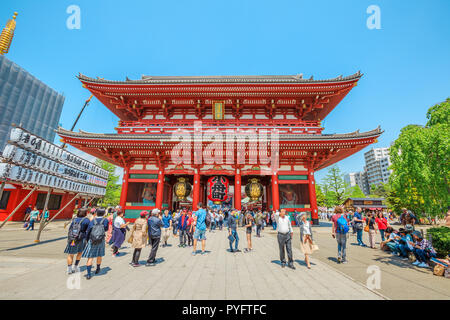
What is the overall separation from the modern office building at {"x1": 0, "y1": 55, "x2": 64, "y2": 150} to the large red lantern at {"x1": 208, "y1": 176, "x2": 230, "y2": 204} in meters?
45.4

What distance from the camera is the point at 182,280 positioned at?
417 centimetres

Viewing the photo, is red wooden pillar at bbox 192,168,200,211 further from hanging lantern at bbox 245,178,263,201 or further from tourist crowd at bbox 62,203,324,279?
tourist crowd at bbox 62,203,324,279

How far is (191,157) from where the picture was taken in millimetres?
15000

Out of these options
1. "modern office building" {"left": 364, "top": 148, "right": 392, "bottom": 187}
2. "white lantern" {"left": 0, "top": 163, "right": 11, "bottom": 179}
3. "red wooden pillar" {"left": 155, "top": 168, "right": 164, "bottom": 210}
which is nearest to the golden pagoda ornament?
"red wooden pillar" {"left": 155, "top": 168, "right": 164, "bottom": 210}

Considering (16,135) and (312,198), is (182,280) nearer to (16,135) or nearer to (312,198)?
(16,135)

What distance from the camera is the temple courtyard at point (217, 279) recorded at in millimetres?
3490

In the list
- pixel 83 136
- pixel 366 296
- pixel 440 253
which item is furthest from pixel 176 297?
pixel 83 136

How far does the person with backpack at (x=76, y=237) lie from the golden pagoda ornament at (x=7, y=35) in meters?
58.0

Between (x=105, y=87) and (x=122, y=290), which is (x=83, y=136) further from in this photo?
(x=122, y=290)

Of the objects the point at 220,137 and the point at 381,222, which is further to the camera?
the point at 220,137

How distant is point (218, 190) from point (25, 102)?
179ft

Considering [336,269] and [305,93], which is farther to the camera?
[305,93]

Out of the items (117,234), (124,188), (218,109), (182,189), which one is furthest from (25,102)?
(117,234)

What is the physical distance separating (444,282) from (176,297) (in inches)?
248
